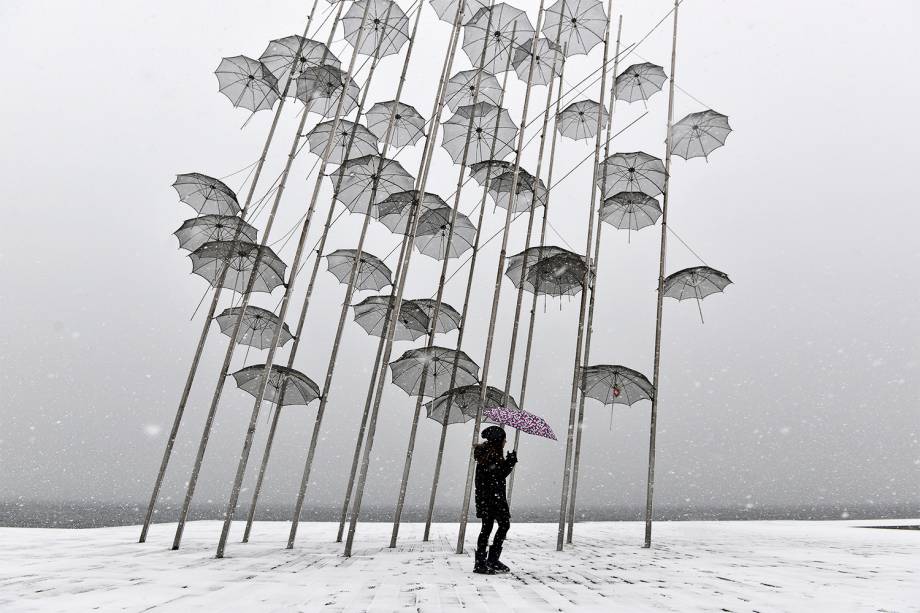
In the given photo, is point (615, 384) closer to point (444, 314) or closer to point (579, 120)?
point (444, 314)

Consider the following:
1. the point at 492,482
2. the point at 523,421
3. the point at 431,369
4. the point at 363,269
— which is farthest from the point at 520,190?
the point at 492,482

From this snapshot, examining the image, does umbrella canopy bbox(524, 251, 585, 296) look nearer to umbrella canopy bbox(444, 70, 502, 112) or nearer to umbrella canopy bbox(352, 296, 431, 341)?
umbrella canopy bbox(352, 296, 431, 341)

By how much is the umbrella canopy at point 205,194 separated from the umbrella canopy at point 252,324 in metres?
2.26

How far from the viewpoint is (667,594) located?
5.11 meters

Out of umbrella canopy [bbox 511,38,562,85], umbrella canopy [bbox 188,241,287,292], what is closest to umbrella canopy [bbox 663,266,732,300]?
umbrella canopy [bbox 511,38,562,85]

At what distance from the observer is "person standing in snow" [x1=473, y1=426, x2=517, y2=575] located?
6.36 meters

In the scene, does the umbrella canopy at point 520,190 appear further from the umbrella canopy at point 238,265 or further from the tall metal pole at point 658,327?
the umbrella canopy at point 238,265

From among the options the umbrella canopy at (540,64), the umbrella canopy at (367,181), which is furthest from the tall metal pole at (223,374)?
the umbrella canopy at (540,64)

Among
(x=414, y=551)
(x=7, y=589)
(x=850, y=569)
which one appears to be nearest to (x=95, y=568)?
(x=7, y=589)

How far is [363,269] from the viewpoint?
41.6 ft

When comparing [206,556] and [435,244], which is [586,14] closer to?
[435,244]

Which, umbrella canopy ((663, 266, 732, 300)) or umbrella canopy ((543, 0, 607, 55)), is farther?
umbrella canopy ((543, 0, 607, 55))

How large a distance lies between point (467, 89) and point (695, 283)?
7.53 m

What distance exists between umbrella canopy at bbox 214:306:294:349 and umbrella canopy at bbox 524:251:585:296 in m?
5.49
